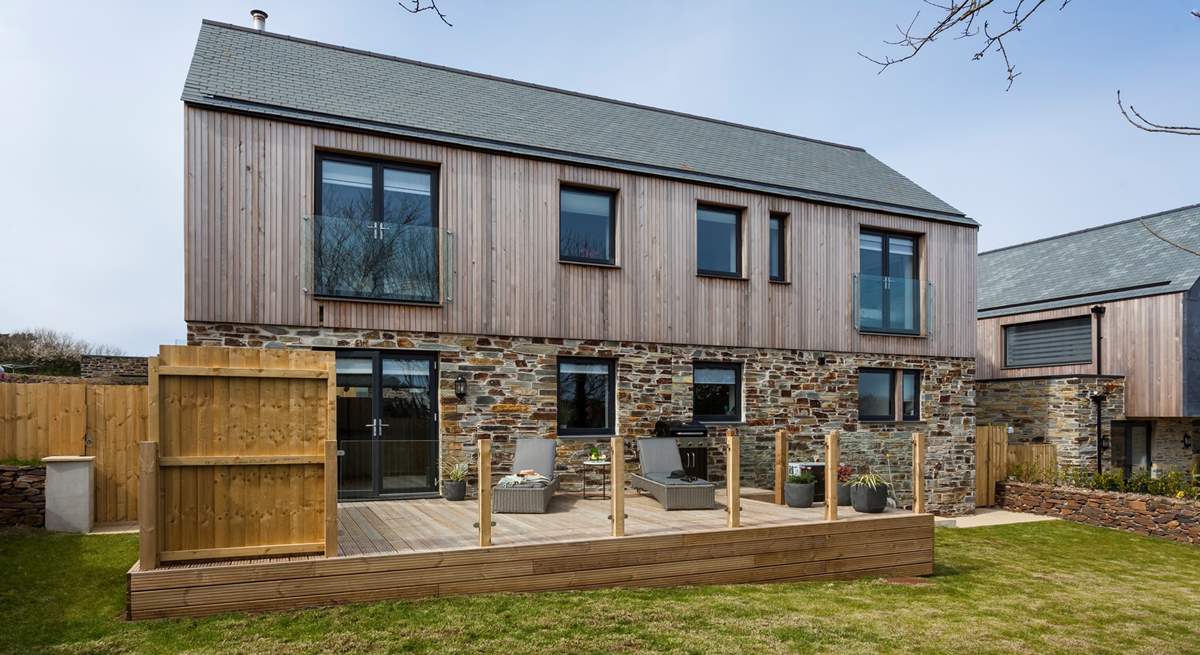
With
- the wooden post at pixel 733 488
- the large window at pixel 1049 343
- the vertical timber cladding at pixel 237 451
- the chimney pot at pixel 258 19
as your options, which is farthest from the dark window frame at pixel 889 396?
the chimney pot at pixel 258 19

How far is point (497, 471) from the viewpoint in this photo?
10.2m

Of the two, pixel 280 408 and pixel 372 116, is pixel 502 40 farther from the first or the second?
pixel 372 116

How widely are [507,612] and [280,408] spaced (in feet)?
8.42

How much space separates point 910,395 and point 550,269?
25.5 feet

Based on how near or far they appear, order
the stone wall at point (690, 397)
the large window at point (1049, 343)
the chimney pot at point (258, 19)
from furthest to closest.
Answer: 1. the large window at point (1049, 343)
2. the chimney pot at point (258, 19)
3. the stone wall at point (690, 397)

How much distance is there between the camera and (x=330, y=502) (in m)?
6.02

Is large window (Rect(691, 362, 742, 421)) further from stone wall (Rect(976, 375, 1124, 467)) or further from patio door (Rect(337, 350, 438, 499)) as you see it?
stone wall (Rect(976, 375, 1124, 467))

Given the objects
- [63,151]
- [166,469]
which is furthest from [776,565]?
[63,151]

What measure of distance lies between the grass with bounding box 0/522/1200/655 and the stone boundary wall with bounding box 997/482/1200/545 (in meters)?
3.61

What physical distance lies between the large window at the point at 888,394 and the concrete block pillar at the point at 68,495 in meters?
12.1

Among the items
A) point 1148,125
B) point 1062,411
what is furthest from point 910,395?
point 1148,125

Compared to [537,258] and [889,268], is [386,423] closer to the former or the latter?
[537,258]

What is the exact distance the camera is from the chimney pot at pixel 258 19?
12.4 metres

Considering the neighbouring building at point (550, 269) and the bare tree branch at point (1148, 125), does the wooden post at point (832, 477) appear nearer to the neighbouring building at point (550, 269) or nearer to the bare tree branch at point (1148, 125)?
the neighbouring building at point (550, 269)
